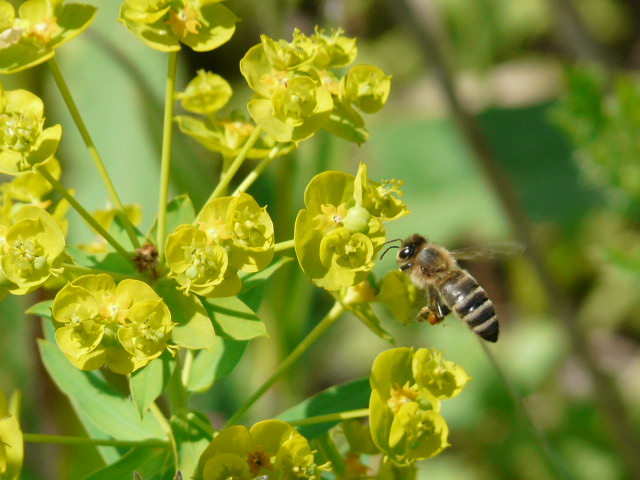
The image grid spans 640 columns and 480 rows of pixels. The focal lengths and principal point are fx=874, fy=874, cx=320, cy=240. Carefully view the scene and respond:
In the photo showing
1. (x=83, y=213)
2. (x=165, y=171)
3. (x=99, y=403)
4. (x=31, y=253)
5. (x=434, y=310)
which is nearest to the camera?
(x=31, y=253)

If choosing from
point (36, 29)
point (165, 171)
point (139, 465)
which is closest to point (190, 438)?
point (139, 465)

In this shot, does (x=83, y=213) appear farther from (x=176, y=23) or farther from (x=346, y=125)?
(x=346, y=125)

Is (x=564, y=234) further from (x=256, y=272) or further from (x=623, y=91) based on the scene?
(x=256, y=272)

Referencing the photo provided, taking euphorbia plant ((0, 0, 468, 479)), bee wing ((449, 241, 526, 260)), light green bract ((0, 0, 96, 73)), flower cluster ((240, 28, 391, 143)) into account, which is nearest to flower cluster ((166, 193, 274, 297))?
euphorbia plant ((0, 0, 468, 479))

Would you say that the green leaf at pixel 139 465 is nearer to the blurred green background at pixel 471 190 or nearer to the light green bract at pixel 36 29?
the light green bract at pixel 36 29

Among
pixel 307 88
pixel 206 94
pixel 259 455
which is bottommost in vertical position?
pixel 259 455

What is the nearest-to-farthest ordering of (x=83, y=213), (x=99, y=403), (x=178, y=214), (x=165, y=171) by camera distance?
(x=83, y=213), (x=165, y=171), (x=178, y=214), (x=99, y=403)

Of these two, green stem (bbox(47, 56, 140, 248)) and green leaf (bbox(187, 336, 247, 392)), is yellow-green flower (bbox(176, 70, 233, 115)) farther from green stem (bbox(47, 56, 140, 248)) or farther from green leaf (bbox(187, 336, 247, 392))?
green leaf (bbox(187, 336, 247, 392))

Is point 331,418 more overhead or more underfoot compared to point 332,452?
more overhead
